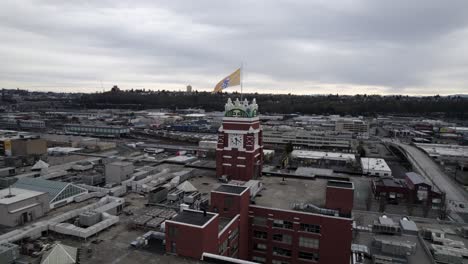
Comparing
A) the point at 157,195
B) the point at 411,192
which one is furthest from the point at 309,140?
the point at 157,195

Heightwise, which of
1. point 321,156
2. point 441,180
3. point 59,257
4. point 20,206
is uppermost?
point 20,206

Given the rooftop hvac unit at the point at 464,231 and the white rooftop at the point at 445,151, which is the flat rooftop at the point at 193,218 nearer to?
the rooftop hvac unit at the point at 464,231

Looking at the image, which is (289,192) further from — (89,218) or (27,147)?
(27,147)

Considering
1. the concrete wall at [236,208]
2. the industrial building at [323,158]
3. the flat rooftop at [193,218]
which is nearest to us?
the flat rooftop at [193,218]

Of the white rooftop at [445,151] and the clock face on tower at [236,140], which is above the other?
the clock face on tower at [236,140]

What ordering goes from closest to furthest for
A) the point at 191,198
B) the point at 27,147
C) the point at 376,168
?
1. the point at 191,198
2. the point at 27,147
3. the point at 376,168

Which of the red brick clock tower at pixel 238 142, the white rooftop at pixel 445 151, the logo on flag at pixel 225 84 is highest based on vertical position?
the logo on flag at pixel 225 84

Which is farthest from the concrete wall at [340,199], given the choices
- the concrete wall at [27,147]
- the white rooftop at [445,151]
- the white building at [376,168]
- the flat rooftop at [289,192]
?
the white rooftop at [445,151]
